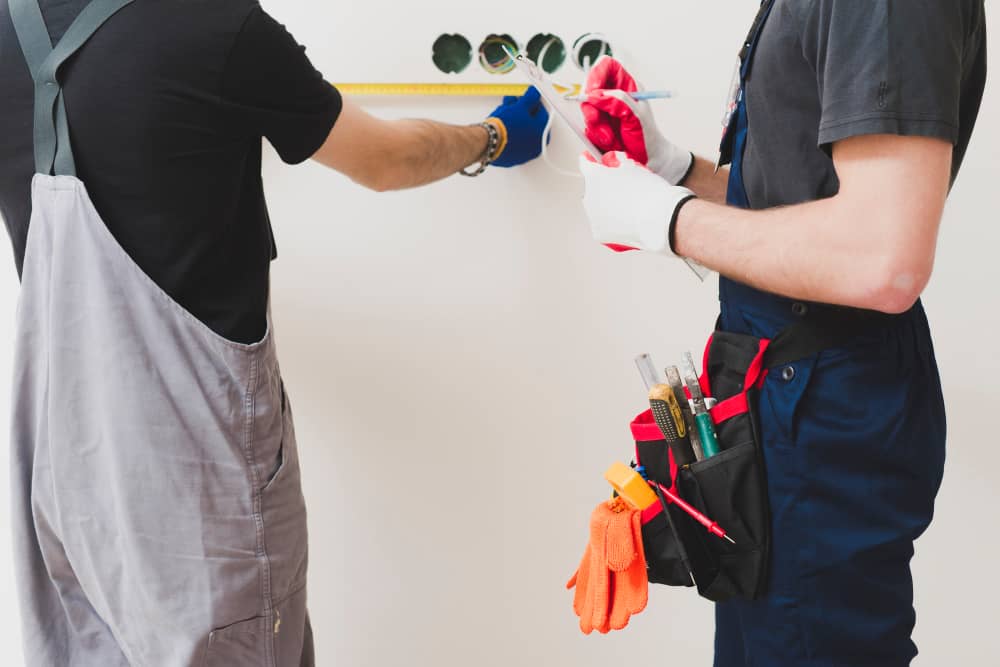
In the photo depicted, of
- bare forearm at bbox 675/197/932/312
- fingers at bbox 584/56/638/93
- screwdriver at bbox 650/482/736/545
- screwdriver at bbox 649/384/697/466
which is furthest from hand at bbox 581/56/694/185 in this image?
screwdriver at bbox 650/482/736/545

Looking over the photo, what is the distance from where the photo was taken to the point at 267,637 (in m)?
1.18

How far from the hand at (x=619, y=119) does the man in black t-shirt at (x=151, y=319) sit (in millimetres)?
305

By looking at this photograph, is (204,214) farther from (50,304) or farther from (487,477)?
(487,477)

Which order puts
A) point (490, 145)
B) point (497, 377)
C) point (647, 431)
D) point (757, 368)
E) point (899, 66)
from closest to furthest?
point (899, 66)
point (757, 368)
point (647, 431)
point (490, 145)
point (497, 377)

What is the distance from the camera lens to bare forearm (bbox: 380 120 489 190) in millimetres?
1238

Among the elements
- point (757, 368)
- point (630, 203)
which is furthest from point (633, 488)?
point (630, 203)

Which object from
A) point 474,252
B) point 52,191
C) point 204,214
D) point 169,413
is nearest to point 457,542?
point 474,252

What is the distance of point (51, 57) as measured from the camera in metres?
1.01

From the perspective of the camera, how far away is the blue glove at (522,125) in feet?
4.49

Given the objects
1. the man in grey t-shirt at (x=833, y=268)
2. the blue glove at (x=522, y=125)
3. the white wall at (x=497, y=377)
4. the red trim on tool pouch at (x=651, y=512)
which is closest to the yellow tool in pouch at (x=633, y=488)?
the red trim on tool pouch at (x=651, y=512)

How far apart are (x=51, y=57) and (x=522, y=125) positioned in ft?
2.19

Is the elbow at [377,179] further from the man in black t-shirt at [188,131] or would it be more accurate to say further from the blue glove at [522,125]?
the blue glove at [522,125]

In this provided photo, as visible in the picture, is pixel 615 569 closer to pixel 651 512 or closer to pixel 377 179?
pixel 651 512

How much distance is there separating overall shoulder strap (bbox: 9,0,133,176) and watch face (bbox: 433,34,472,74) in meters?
0.52
